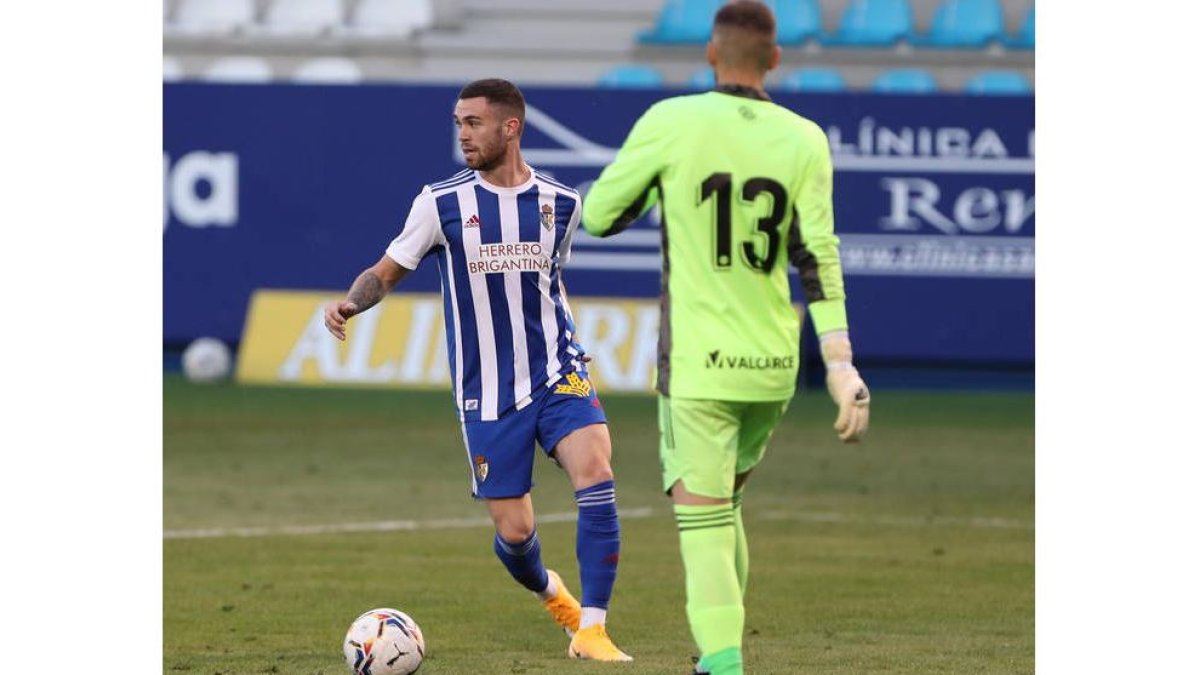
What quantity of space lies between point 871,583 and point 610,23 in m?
15.9

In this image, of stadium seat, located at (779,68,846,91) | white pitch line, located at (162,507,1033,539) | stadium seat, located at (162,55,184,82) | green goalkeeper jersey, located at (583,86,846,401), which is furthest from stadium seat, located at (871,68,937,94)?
green goalkeeper jersey, located at (583,86,846,401)

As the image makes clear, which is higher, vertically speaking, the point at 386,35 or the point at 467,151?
the point at 386,35

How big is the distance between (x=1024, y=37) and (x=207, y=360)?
995cm

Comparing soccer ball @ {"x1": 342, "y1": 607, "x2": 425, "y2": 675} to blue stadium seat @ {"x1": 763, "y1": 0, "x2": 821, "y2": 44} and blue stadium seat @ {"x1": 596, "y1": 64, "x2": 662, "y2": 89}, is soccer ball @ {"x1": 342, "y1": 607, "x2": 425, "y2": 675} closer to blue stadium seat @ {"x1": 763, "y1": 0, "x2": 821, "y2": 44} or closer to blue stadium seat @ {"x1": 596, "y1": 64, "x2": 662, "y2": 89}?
blue stadium seat @ {"x1": 596, "y1": 64, "x2": 662, "y2": 89}

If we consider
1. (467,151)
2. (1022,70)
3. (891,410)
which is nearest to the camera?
(467,151)

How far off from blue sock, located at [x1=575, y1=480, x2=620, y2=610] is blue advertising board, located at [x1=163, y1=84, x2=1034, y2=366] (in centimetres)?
1277

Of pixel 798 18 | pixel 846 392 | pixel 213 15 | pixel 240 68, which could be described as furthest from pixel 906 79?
pixel 846 392

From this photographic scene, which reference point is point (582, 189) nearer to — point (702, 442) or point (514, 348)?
point (514, 348)

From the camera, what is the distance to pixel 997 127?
21.2m

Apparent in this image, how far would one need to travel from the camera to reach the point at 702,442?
21.3ft

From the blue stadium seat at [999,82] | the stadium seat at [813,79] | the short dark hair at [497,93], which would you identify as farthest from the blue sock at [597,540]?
the blue stadium seat at [999,82]

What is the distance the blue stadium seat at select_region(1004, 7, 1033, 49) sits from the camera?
24734mm

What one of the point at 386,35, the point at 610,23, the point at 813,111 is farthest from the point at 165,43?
the point at 813,111

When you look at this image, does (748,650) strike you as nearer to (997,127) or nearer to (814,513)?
(814,513)
